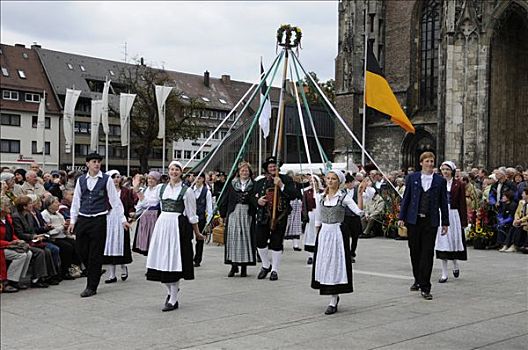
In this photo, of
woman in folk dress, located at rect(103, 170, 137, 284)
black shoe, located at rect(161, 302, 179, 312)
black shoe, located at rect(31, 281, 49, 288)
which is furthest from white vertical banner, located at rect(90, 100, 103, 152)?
black shoe, located at rect(161, 302, 179, 312)

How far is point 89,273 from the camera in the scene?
10.2 m

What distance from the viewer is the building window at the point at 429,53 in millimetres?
38875

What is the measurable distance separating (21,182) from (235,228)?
7096 mm

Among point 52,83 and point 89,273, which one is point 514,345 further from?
point 52,83

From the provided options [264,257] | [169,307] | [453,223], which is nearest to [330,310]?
[169,307]

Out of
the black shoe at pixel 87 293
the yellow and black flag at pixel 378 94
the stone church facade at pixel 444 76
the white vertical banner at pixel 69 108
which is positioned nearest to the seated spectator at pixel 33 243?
the black shoe at pixel 87 293

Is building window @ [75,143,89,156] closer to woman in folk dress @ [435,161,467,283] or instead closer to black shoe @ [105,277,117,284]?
black shoe @ [105,277,117,284]

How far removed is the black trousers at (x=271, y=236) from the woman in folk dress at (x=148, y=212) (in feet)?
6.23

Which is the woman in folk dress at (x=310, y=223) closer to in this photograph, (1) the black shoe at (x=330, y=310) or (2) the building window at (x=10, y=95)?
(1) the black shoe at (x=330, y=310)

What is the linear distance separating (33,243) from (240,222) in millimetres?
3356

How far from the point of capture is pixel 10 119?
2424 inches

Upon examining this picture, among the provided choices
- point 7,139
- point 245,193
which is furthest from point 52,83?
point 245,193

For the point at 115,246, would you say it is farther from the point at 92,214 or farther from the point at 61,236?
the point at 92,214

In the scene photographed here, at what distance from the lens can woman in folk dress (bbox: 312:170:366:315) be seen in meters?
8.88
